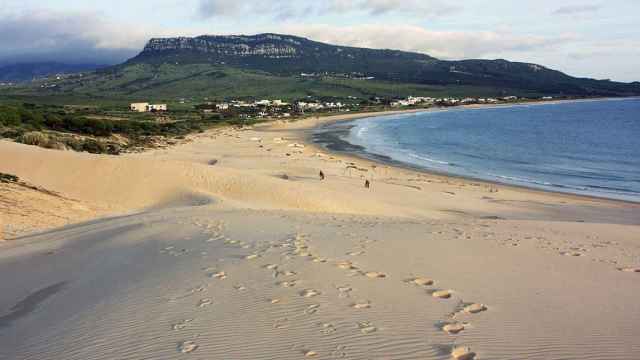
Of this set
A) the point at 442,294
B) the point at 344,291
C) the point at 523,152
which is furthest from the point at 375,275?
the point at 523,152

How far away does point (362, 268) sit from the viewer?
33.5 feet

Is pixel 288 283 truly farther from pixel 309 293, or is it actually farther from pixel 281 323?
pixel 281 323

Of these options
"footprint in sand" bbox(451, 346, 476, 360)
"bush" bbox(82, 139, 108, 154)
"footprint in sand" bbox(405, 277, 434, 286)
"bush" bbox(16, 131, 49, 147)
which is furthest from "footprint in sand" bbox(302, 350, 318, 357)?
"bush" bbox(82, 139, 108, 154)

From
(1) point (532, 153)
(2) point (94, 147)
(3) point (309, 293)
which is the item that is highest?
(3) point (309, 293)

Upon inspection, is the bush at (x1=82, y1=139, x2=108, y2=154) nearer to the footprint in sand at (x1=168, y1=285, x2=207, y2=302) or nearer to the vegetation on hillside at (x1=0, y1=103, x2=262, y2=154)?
the vegetation on hillside at (x1=0, y1=103, x2=262, y2=154)

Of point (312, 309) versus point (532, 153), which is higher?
point (312, 309)

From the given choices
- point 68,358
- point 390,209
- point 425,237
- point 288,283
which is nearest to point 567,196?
point 390,209

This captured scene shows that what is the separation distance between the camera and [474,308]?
796 cm

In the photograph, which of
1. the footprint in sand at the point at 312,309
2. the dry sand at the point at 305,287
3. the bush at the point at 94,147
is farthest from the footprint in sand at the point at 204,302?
the bush at the point at 94,147

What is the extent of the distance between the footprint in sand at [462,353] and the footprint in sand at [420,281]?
2.76 meters

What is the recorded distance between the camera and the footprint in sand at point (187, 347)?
6.57 meters

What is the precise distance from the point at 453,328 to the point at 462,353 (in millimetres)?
774

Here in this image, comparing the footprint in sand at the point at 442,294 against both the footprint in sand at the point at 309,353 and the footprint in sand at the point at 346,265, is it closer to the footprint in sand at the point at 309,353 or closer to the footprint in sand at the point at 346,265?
the footprint in sand at the point at 346,265

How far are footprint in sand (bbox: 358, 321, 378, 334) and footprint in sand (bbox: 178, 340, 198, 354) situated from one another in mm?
1980
